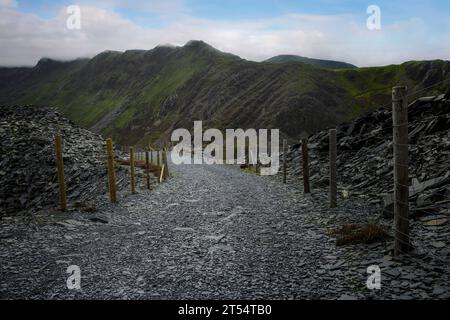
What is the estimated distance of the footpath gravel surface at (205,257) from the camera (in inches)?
257

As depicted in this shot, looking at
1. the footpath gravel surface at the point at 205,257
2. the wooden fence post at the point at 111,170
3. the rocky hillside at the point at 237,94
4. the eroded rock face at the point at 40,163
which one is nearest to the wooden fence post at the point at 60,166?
the footpath gravel surface at the point at 205,257

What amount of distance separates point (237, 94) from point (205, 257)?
100783 millimetres

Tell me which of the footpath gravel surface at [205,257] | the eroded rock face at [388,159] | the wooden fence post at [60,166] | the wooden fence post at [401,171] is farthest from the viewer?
the wooden fence post at [60,166]

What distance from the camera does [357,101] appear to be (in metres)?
95.1

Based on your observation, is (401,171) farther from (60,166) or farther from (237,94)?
(237,94)

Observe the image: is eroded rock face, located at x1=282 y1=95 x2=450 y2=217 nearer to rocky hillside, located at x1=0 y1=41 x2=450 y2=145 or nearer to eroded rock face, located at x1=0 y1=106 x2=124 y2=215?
eroded rock face, located at x1=0 y1=106 x2=124 y2=215

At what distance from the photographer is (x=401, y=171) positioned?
7.36m

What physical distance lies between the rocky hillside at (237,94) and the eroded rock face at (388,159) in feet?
166

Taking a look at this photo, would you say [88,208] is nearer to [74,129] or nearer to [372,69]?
[74,129]

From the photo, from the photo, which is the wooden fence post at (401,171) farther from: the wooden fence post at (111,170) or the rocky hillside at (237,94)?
the rocky hillside at (237,94)

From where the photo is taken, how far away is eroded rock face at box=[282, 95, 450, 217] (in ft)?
36.0

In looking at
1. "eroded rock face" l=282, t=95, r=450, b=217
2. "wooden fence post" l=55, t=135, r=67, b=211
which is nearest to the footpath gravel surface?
"wooden fence post" l=55, t=135, r=67, b=211

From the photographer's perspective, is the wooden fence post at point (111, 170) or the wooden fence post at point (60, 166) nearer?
the wooden fence post at point (60, 166)
